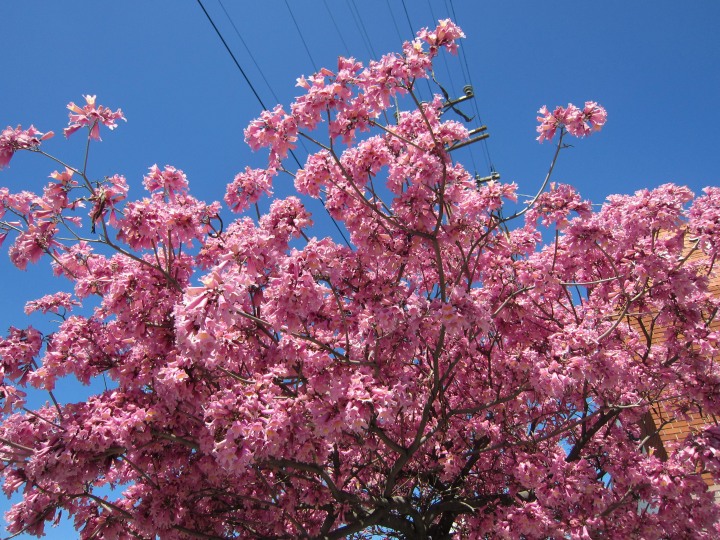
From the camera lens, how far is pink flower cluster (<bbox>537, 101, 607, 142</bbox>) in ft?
17.3

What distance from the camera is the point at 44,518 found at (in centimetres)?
493

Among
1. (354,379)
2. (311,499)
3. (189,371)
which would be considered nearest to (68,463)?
(189,371)

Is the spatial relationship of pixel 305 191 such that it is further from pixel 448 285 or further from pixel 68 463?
pixel 68 463

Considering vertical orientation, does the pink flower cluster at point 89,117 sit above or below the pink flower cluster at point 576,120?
below

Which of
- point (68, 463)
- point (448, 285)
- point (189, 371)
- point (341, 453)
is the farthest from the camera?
point (341, 453)

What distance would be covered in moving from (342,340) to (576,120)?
11.7ft

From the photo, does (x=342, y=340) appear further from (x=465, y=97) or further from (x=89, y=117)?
(x=465, y=97)

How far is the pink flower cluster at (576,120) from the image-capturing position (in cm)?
529

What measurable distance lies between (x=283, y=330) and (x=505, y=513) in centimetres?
372

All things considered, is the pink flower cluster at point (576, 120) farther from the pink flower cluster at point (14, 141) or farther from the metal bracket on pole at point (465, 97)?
the metal bracket on pole at point (465, 97)

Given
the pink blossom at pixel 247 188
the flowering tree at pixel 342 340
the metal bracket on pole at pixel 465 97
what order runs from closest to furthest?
the flowering tree at pixel 342 340, the pink blossom at pixel 247 188, the metal bracket on pole at pixel 465 97

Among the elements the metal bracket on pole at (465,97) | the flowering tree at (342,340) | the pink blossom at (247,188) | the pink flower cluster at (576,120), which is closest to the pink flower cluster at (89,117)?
the flowering tree at (342,340)

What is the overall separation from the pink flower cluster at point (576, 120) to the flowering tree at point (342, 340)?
0.02 metres

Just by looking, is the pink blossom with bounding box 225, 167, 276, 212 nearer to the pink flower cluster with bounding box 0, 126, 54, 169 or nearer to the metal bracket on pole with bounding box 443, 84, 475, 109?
the pink flower cluster with bounding box 0, 126, 54, 169
